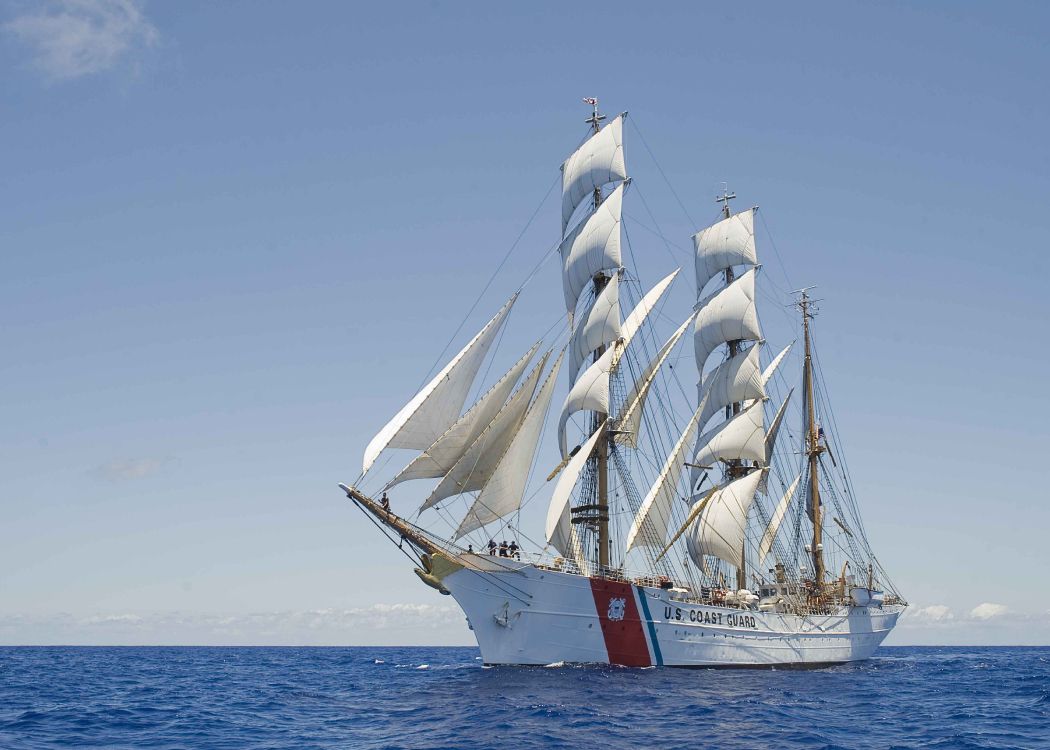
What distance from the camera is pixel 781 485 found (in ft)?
210

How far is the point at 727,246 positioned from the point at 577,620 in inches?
1177

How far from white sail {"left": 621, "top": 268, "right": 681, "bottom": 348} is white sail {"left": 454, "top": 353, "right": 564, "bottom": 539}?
453 inches

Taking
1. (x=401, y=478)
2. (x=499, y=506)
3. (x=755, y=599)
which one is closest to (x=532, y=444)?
(x=499, y=506)

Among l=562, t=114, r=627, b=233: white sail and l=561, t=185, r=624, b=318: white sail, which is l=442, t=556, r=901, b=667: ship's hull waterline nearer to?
l=561, t=185, r=624, b=318: white sail

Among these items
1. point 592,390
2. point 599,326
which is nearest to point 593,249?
point 599,326

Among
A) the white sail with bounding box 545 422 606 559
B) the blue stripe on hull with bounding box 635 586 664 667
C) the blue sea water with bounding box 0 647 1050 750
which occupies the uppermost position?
the white sail with bounding box 545 422 606 559

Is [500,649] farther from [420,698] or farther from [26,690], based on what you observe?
[26,690]

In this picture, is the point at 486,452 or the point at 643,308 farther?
the point at 643,308

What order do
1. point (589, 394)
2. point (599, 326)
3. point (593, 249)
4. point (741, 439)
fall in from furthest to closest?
point (741, 439)
point (593, 249)
point (599, 326)
point (589, 394)

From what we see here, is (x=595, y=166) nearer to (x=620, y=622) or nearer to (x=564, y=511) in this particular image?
(x=564, y=511)

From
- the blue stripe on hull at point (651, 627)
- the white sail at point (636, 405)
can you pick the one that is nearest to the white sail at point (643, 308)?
the white sail at point (636, 405)

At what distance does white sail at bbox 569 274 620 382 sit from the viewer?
51125mm

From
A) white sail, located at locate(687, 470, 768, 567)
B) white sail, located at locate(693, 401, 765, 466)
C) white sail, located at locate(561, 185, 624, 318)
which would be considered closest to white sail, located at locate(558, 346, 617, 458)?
white sail, located at locate(561, 185, 624, 318)

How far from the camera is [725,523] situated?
5659 centimetres
